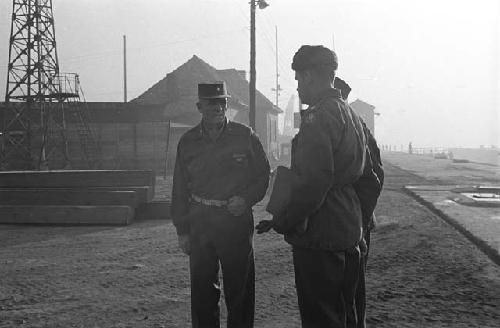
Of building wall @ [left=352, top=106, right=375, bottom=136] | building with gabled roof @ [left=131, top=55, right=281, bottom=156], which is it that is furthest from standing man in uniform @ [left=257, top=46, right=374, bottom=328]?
building wall @ [left=352, top=106, right=375, bottom=136]

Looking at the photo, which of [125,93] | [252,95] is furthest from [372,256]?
[125,93]

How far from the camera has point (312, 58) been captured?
266 cm

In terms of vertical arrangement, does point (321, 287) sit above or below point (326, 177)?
below

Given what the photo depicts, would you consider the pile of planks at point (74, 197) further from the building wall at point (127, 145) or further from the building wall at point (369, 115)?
the building wall at point (369, 115)

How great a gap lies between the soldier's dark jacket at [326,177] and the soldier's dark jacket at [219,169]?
1.04 m

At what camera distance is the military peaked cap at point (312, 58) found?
2.66 metres

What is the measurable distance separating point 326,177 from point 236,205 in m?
1.18

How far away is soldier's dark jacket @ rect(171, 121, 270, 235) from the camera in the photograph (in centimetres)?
363

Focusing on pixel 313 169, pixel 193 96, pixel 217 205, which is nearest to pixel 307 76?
pixel 313 169

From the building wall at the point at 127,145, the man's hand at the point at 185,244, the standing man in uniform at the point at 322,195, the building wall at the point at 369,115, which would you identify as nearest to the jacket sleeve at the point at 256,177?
the man's hand at the point at 185,244

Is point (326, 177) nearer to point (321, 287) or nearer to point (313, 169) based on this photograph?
point (313, 169)

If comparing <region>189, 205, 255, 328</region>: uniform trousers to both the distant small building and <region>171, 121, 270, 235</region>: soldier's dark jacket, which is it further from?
the distant small building

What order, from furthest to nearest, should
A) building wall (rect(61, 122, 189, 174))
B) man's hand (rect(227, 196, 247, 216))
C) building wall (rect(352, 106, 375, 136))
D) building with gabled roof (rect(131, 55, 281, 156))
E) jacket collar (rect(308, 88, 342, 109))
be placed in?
building wall (rect(352, 106, 375, 136))
building with gabled roof (rect(131, 55, 281, 156))
building wall (rect(61, 122, 189, 174))
man's hand (rect(227, 196, 247, 216))
jacket collar (rect(308, 88, 342, 109))

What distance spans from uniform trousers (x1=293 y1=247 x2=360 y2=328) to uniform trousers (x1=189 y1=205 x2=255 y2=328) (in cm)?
96
